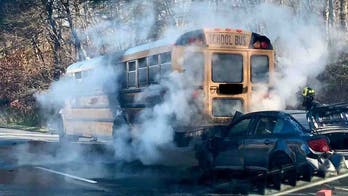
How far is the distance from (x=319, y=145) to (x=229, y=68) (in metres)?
4.58

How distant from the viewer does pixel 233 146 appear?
35.1 feet

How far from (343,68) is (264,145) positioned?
43.1ft

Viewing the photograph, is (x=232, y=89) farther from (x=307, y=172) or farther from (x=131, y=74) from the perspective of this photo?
(x=307, y=172)

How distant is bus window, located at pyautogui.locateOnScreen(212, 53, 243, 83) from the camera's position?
13352 millimetres

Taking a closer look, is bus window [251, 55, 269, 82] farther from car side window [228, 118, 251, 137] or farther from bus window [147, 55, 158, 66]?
car side window [228, 118, 251, 137]

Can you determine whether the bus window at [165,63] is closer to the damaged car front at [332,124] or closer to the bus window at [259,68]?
the bus window at [259,68]

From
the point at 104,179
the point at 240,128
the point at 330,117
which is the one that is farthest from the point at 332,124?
the point at 104,179

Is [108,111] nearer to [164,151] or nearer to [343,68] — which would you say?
[164,151]

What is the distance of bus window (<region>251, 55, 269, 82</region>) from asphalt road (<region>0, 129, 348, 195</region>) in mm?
2781

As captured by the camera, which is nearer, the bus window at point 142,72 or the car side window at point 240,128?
the car side window at point 240,128

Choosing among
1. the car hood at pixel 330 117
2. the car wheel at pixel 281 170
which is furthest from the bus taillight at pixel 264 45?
the car wheel at pixel 281 170

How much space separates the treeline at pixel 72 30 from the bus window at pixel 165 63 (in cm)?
290

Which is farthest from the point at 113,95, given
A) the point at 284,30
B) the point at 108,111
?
the point at 284,30

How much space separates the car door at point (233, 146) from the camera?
10578 mm
